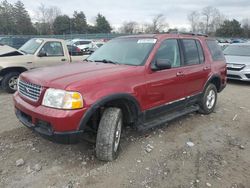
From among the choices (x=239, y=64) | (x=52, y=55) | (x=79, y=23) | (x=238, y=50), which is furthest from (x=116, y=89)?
(x=79, y=23)

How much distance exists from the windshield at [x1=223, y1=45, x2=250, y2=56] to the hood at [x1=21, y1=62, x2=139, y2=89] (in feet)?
29.8

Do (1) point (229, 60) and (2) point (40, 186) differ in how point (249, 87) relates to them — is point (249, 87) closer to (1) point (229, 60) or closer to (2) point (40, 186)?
(1) point (229, 60)

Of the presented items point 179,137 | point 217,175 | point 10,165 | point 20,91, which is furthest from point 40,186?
point 179,137

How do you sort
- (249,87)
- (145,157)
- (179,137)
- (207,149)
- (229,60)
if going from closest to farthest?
(145,157) → (207,149) → (179,137) → (249,87) → (229,60)

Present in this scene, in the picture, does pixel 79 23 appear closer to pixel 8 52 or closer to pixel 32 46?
pixel 32 46

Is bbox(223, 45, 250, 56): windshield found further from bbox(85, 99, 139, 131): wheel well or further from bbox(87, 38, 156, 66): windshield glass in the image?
bbox(85, 99, 139, 131): wheel well

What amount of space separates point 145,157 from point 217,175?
1.05 meters

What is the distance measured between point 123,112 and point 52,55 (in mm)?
5153

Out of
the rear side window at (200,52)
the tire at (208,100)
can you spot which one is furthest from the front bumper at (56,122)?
the tire at (208,100)

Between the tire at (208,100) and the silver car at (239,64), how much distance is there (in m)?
4.60

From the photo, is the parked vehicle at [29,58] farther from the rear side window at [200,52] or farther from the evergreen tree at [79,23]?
the evergreen tree at [79,23]

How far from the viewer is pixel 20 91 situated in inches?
163

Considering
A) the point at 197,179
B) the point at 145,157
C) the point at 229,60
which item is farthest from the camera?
the point at 229,60

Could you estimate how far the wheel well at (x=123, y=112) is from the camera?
395 centimetres
